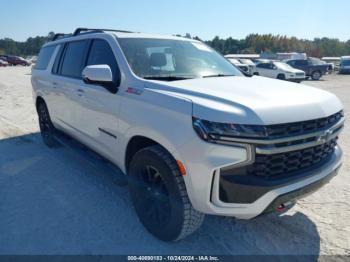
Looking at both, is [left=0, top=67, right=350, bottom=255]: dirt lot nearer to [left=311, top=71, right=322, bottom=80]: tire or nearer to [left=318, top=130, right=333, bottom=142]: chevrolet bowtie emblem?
[left=318, top=130, right=333, bottom=142]: chevrolet bowtie emblem

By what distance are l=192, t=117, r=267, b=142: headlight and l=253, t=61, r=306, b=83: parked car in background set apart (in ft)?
63.7

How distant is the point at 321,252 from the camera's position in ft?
9.33

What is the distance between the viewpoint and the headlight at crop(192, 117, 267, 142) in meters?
2.24

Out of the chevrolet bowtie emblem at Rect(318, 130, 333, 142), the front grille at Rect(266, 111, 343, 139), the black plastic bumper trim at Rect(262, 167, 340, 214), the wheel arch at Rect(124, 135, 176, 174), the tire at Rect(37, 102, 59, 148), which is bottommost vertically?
the tire at Rect(37, 102, 59, 148)

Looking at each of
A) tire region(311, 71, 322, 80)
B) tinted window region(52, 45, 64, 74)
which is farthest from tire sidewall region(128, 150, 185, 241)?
tire region(311, 71, 322, 80)

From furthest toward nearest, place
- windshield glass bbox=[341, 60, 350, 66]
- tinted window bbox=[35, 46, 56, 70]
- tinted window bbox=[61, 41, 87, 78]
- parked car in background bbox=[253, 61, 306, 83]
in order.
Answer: windshield glass bbox=[341, 60, 350, 66]
parked car in background bbox=[253, 61, 306, 83]
tinted window bbox=[35, 46, 56, 70]
tinted window bbox=[61, 41, 87, 78]

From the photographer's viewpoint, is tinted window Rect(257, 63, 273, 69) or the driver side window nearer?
the driver side window

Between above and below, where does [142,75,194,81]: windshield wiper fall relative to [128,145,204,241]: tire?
above

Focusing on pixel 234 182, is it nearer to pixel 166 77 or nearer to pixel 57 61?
pixel 166 77

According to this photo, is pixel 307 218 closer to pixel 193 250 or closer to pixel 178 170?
pixel 193 250

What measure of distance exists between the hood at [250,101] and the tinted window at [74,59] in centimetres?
170

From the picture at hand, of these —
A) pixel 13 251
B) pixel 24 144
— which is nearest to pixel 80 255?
pixel 13 251

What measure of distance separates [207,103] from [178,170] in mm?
601

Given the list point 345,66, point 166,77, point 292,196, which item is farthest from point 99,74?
point 345,66
